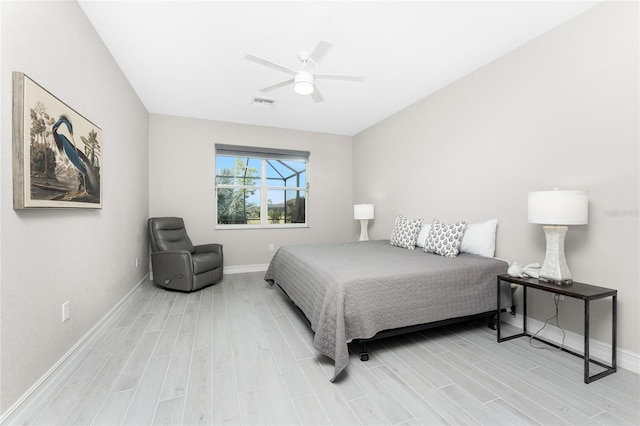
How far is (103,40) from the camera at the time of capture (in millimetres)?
2492

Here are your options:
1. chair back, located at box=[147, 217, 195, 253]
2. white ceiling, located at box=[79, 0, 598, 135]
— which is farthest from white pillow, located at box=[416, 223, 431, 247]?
chair back, located at box=[147, 217, 195, 253]

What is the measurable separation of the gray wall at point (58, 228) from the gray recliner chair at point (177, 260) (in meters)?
0.50

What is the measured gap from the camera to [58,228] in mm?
1841

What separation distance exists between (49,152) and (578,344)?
153 inches

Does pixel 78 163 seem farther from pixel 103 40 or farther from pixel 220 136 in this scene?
pixel 220 136

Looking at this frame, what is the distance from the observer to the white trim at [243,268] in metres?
4.75

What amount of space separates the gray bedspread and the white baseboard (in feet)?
0.91

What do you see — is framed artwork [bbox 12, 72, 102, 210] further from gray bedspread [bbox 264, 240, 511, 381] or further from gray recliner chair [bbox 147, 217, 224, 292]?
gray bedspread [bbox 264, 240, 511, 381]

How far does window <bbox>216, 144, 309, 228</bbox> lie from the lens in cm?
489

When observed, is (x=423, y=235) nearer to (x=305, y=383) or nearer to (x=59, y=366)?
(x=305, y=383)

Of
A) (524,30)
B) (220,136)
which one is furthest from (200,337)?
(524,30)

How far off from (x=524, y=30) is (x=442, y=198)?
178cm

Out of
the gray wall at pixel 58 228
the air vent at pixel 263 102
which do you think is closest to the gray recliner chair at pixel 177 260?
the gray wall at pixel 58 228

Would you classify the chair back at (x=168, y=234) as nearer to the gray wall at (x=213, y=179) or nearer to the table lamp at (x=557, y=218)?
the gray wall at (x=213, y=179)
